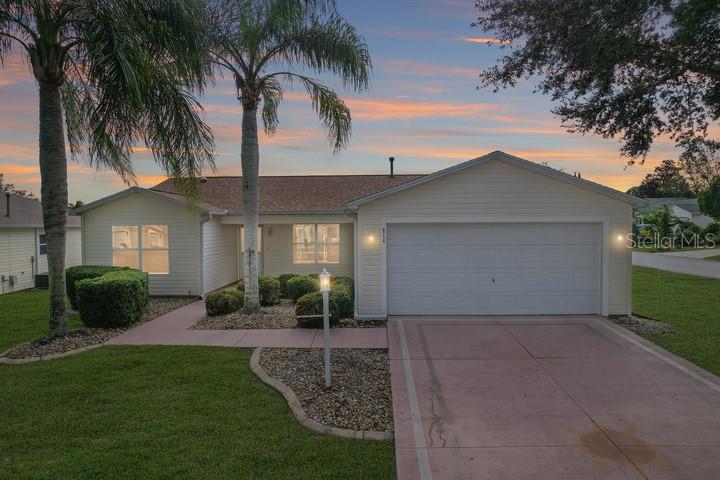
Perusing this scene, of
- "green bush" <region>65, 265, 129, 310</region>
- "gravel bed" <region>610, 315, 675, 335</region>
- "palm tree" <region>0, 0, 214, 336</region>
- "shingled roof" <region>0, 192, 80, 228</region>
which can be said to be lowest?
"gravel bed" <region>610, 315, 675, 335</region>

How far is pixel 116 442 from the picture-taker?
176 inches

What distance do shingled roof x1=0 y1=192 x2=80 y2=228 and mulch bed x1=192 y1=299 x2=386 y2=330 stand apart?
34.2 feet

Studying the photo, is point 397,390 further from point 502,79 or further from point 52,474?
point 502,79

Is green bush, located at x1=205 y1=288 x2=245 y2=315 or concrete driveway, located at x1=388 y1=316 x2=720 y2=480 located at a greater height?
green bush, located at x1=205 y1=288 x2=245 y2=315

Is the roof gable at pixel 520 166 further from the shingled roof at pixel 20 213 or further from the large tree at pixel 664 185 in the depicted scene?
the large tree at pixel 664 185

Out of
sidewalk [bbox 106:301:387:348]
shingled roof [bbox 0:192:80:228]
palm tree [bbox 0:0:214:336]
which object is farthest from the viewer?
shingled roof [bbox 0:192:80:228]

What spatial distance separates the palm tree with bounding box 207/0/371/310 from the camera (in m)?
9.40

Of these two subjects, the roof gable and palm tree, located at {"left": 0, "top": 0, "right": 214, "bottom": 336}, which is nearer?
palm tree, located at {"left": 0, "top": 0, "right": 214, "bottom": 336}

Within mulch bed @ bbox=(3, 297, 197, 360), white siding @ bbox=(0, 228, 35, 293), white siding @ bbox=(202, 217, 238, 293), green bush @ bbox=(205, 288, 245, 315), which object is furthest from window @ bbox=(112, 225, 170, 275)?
white siding @ bbox=(0, 228, 35, 293)

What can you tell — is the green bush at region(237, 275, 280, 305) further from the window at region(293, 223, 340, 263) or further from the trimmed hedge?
the window at region(293, 223, 340, 263)

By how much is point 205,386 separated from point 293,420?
1.71m

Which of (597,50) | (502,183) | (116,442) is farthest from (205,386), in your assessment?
(597,50)

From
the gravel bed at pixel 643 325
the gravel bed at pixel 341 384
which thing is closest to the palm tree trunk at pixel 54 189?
the gravel bed at pixel 341 384

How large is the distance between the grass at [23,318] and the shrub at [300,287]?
529cm
